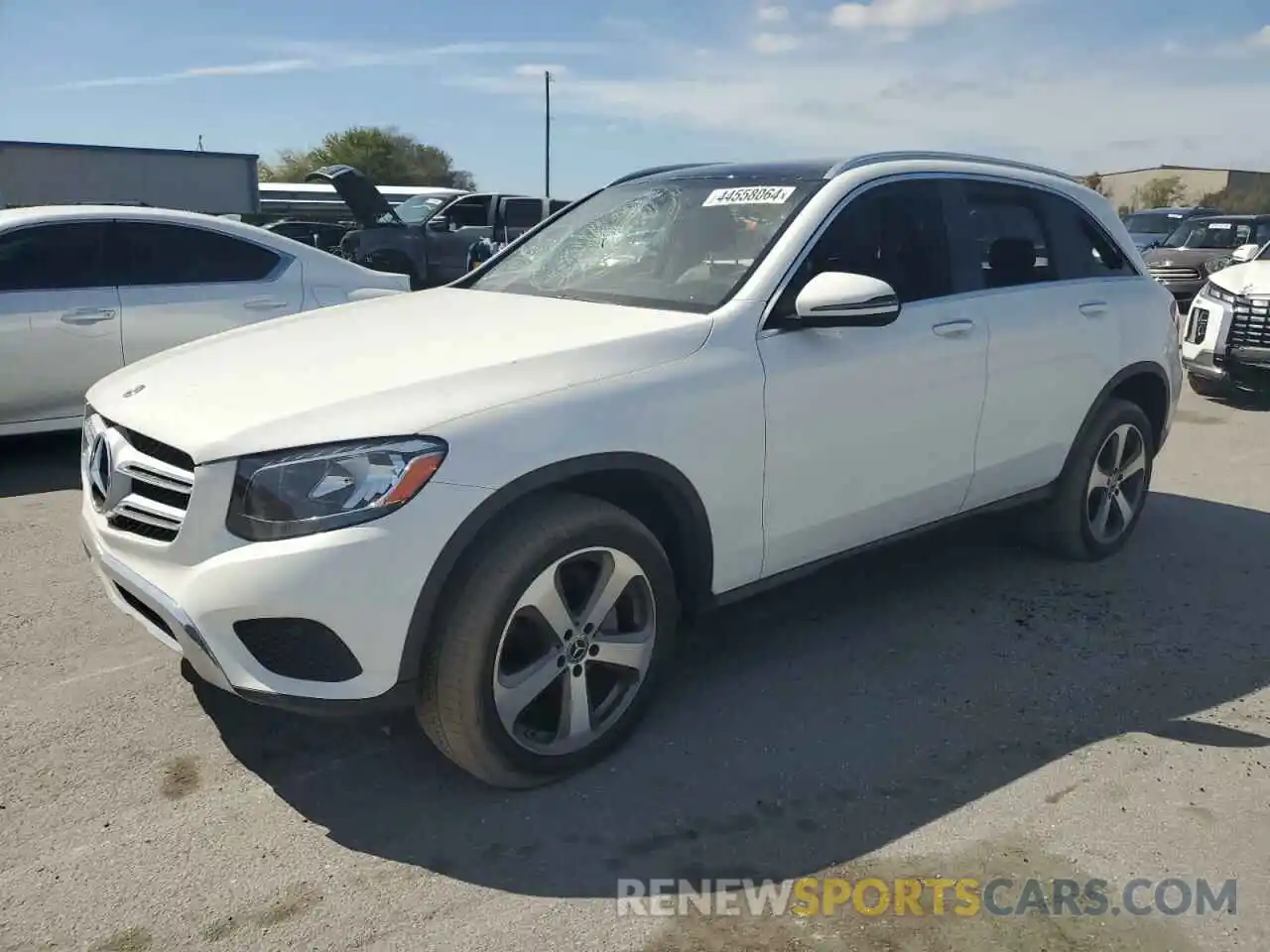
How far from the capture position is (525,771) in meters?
3.00

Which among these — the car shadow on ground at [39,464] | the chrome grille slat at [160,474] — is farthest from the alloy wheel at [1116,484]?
the car shadow on ground at [39,464]

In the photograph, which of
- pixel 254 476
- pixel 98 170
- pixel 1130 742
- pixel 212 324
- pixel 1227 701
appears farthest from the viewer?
pixel 98 170

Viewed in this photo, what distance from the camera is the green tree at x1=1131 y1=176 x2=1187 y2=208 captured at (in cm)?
6250

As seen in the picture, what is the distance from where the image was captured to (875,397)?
3680 mm

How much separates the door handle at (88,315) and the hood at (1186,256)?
581 inches

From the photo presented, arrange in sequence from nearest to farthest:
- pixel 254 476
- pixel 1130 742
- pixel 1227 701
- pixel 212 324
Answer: pixel 254 476
pixel 1130 742
pixel 1227 701
pixel 212 324

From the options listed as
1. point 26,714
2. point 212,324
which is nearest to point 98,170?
point 212,324

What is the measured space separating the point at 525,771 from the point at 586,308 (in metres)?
1.48

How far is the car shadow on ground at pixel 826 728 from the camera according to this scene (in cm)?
284

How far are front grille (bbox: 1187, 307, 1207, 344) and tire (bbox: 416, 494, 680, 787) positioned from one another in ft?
25.7

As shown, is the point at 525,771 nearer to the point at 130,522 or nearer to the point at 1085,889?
the point at 130,522

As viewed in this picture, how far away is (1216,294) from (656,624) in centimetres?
814

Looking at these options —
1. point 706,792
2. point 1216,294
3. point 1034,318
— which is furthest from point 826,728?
point 1216,294

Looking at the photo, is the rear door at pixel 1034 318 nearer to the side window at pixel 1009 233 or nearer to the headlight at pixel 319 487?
the side window at pixel 1009 233
